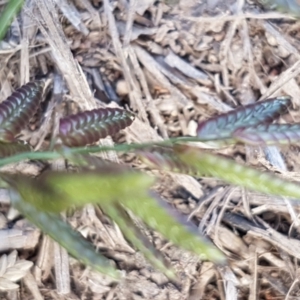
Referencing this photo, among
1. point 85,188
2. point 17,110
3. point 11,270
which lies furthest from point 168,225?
point 11,270

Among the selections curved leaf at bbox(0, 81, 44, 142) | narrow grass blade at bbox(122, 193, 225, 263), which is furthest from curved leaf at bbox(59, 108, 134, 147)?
narrow grass blade at bbox(122, 193, 225, 263)

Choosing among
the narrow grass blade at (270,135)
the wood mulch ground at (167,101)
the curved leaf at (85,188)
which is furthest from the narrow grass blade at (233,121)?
the wood mulch ground at (167,101)

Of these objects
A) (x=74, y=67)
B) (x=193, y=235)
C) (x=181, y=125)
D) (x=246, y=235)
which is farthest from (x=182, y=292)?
(x=193, y=235)

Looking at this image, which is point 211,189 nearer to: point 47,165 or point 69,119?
Answer: point 47,165

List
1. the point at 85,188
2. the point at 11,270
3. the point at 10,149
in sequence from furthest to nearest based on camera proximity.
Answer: the point at 11,270, the point at 10,149, the point at 85,188

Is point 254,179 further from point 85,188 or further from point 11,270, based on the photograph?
point 11,270

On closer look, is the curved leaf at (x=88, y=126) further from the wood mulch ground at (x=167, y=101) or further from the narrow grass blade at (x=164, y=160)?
the wood mulch ground at (x=167, y=101)

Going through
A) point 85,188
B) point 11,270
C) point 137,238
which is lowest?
point 11,270
